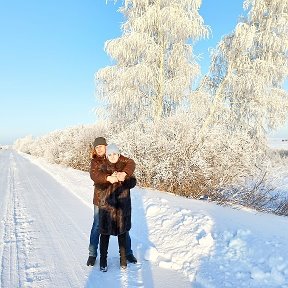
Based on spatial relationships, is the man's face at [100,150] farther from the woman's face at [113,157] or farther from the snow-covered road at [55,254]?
the snow-covered road at [55,254]

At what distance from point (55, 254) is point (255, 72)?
38.1ft

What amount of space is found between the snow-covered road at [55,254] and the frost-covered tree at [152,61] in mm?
8371

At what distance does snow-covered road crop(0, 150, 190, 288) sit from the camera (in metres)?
4.17

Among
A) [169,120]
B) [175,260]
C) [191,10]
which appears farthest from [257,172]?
[191,10]

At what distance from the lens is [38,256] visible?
5.09 m

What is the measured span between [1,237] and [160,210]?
3.35 m

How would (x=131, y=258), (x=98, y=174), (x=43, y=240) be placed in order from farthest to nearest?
(x=43, y=240), (x=131, y=258), (x=98, y=174)

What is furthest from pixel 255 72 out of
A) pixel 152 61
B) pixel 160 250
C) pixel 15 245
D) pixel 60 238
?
pixel 15 245

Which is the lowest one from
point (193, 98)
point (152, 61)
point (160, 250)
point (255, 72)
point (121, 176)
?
point (160, 250)

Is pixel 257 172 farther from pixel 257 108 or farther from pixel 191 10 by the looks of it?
pixel 191 10

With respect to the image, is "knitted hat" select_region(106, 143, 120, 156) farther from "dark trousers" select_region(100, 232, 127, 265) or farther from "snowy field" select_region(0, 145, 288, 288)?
"snowy field" select_region(0, 145, 288, 288)

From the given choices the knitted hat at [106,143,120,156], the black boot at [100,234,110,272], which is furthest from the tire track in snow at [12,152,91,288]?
the knitted hat at [106,143,120,156]

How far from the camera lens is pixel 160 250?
5.28 meters

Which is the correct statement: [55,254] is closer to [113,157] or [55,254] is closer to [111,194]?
[111,194]
